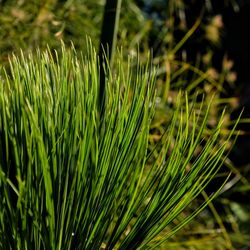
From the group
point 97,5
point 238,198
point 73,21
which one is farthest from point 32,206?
point 238,198

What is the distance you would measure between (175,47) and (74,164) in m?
1.31

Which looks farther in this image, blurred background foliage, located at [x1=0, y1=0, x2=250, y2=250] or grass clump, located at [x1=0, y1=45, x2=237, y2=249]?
blurred background foliage, located at [x1=0, y1=0, x2=250, y2=250]

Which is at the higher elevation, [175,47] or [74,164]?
[74,164]

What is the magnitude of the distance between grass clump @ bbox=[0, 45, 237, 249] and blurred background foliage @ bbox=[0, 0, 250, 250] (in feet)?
2.10

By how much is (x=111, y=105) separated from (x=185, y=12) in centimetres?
181

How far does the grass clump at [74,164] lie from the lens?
847 millimetres

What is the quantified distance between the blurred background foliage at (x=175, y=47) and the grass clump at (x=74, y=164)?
2.10 ft

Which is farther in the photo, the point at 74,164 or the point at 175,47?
the point at 175,47

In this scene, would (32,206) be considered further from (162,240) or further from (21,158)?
(162,240)

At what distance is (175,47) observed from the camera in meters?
2.13

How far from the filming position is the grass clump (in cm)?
85

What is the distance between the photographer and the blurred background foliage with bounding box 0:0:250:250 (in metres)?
1.89

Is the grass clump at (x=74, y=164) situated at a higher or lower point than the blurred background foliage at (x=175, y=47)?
higher

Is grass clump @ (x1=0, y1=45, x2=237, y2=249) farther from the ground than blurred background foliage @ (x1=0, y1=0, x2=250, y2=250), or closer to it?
farther from the ground
